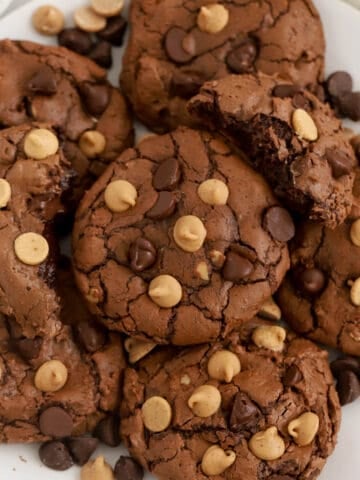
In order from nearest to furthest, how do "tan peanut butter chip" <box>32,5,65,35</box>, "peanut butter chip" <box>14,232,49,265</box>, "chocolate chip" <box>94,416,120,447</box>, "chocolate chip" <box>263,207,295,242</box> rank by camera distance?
"peanut butter chip" <box>14,232,49,265</box> → "chocolate chip" <box>263,207,295,242</box> → "chocolate chip" <box>94,416,120,447</box> → "tan peanut butter chip" <box>32,5,65,35</box>

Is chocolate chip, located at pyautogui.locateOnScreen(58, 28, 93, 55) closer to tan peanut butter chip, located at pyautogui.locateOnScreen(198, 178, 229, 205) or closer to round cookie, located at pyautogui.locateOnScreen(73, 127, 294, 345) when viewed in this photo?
round cookie, located at pyautogui.locateOnScreen(73, 127, 294, 345)

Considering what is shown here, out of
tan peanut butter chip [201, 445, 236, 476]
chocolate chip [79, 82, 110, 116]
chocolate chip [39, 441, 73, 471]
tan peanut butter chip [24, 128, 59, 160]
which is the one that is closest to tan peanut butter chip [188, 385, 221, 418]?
tan peanut butter chip [201, 445, 236, 476]

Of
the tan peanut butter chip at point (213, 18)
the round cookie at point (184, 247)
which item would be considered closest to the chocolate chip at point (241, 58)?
the tan peanut butter chip at point (213, 18)

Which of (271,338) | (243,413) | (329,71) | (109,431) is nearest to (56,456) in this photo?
(109,431)

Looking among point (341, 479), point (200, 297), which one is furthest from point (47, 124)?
point (341, 479)

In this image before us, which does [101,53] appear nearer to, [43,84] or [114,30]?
[114,30]

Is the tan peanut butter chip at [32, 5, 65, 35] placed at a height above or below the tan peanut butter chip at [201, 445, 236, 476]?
above
